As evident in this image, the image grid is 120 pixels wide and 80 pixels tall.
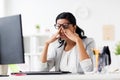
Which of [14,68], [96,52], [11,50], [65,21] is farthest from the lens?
[65,21]

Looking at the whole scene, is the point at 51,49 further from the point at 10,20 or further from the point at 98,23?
the point at 98,23

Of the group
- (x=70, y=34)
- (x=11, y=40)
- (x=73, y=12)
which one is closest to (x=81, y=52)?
(x=70, y=34)

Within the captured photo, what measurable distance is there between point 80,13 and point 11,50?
324 cm

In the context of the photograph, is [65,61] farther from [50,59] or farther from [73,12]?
[73,12]

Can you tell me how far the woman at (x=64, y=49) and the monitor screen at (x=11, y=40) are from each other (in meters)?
0.51

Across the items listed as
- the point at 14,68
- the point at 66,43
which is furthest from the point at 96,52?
the point at 66,43

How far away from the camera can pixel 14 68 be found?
1904 millimetres

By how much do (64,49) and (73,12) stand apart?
8.17ft

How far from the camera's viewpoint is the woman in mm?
2232

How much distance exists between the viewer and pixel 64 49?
2418 mm

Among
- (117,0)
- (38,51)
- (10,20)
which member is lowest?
(38,51)

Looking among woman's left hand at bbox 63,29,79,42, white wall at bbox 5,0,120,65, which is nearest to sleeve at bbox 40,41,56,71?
Result: woman's left hand at bbox 63,29,79,42

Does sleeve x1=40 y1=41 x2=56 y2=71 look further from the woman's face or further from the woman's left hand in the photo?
the woman's left hand

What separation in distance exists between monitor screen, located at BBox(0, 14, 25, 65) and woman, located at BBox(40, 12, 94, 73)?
51 cm
